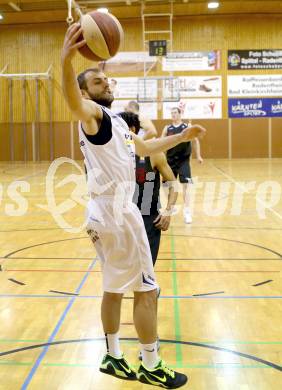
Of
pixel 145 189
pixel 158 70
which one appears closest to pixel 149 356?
pixel 145 189

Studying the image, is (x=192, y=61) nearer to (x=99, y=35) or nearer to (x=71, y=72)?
(x=99, y=35)

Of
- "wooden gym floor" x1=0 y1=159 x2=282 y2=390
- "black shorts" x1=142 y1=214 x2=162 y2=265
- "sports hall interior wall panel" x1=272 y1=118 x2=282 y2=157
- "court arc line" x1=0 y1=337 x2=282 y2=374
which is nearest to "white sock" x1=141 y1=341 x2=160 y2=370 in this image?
"wooden gym floor" x1=0 y1=159 x2=282 y2=390

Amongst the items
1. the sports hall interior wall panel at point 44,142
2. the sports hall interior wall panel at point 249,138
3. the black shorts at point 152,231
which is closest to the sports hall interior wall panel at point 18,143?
the sports hall interior wall panel at point 44,142

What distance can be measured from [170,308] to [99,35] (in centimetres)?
276

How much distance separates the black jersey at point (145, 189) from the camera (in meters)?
4.25

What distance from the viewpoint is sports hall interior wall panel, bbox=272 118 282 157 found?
25547 millimetres

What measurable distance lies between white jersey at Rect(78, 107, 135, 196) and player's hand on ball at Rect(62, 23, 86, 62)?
15.6 inches

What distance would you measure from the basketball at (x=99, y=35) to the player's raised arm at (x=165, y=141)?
636 millimetres

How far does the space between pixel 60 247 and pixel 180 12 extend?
19368 millimetres

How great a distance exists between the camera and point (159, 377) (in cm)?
309

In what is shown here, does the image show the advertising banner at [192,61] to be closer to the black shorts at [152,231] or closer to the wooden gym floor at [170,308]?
the wooden gym floor at [170,308]

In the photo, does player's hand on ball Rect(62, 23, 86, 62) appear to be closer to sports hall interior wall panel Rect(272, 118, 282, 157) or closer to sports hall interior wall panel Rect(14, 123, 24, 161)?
sports hall interior wall panel Rect(272, 118, 282, 157)

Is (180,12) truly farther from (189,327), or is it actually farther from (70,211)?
(189,327)

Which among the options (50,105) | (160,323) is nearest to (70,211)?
(160,323)
